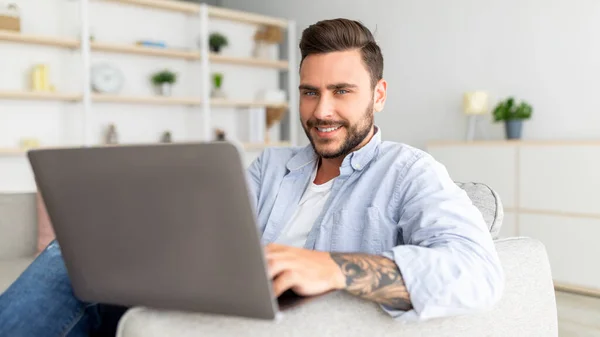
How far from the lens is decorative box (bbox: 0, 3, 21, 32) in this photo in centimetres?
484

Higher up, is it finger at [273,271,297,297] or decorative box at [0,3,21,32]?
decorative box at [0,3,21,32]

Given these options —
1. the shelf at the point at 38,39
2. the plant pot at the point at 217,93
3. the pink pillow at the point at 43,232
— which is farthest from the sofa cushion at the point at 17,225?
the plant pot at the point at 217,93

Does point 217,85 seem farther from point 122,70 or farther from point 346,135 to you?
point 346,135

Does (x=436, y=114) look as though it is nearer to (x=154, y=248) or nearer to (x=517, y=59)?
(x=517, y=59)

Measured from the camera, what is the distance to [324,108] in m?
1.60

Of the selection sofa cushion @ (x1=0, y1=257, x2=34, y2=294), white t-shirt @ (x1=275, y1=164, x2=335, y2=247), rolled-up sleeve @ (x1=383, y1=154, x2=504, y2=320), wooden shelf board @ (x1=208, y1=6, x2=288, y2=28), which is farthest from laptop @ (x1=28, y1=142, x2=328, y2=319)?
wooden shelf board @ (x1=208, y1=6, x2=288, y2=28)

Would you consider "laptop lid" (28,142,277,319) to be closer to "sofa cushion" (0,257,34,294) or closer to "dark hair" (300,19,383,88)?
"dark hair" (300,19,383,88)

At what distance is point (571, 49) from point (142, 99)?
350cm

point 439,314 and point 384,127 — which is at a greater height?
point 384,127

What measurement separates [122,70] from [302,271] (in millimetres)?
5029

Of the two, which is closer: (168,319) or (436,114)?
(168,319)

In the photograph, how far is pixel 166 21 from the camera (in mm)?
5953

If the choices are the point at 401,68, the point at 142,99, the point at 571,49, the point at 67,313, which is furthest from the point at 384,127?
the point at 67,313

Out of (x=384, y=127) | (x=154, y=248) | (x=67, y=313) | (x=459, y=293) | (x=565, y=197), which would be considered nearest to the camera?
(x=154, y=248)
